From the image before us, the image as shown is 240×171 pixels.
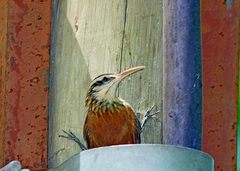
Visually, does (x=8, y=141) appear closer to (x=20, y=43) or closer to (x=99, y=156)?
(x=20, y=43)

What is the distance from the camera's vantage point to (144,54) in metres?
4.39

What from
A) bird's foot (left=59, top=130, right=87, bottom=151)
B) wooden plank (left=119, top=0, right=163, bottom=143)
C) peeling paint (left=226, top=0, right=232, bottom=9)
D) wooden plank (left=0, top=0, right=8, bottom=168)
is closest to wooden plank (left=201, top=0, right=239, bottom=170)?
peeling paint (left=226, top=0, right=232, bottom=9)

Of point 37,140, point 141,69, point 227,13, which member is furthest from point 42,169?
point 227,13

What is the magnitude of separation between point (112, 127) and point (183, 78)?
0.77m

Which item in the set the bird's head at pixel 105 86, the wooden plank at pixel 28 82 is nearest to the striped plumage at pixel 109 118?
the bird's head at pixel 105 86

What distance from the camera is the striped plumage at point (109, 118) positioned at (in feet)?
14.3

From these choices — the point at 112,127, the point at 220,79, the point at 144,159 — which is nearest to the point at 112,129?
the point at 112,127

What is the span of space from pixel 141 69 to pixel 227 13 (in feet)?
1.11

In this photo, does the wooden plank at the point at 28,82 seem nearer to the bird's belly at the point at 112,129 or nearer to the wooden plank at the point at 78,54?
the wooden plank at the point at 78,54

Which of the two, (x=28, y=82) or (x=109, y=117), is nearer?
(x=28, y=82)

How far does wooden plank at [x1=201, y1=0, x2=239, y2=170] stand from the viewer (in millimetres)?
4266

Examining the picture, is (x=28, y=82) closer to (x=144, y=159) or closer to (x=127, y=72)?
(x=127, y=72)

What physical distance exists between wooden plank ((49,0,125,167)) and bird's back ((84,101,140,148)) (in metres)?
0.04

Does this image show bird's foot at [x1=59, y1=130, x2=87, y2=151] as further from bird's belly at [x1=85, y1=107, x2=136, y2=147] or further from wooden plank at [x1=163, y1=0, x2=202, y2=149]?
wooden plank at [x1=163, y1=0, x2=202, y2=149]
